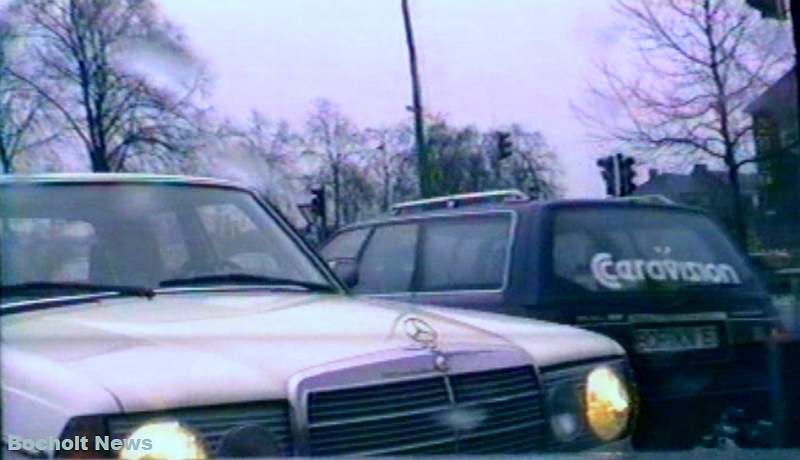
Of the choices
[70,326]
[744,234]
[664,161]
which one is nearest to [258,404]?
[70,326]

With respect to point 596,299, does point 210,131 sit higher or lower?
higher

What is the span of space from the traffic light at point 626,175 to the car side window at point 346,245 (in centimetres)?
93

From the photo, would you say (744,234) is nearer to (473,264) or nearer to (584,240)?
(584,240)

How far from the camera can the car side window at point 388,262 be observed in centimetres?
499

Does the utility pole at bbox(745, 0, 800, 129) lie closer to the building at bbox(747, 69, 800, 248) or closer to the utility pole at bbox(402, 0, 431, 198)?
the building at bbox(747, 69, 800, 248)

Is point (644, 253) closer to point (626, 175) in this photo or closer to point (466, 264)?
point (466, 264)

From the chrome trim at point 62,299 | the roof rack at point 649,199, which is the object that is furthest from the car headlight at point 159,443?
the roof rack at point 649,199

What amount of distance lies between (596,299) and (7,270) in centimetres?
188

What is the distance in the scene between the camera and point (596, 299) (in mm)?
4832

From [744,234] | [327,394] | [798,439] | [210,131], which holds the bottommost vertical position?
[798,439]

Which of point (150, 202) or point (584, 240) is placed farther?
point (584, 240)

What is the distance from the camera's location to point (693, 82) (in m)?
3.94

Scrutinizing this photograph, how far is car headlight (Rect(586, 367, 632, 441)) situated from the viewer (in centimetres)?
413

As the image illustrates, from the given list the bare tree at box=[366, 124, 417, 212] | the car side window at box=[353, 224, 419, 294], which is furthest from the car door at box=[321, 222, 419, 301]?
the bare tree at box=[366, 124, 417, 212]
